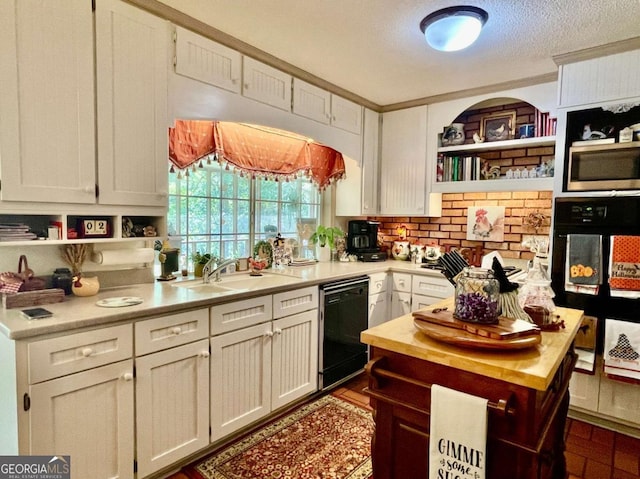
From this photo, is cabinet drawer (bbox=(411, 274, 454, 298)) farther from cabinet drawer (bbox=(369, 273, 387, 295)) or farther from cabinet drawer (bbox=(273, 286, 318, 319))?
cabinet drawer (bbox=(273, 286, 318, 319))

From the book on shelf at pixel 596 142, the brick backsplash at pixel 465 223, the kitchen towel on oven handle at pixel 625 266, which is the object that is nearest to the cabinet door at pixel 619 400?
the kitchen towel on oven handle at pixel 625 266

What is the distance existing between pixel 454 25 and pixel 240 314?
2043 mm

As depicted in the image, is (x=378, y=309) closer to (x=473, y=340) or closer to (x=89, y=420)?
(x=473, y=340)

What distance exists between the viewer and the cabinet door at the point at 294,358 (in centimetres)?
252

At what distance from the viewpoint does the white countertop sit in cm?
153

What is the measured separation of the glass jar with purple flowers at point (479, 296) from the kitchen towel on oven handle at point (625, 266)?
5.29 feet

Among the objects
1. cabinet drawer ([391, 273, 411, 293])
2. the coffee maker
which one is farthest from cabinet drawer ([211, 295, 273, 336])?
the coffee maker

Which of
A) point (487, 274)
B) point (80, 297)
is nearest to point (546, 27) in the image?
point (487, 274)

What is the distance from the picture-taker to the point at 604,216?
2477 millimetres

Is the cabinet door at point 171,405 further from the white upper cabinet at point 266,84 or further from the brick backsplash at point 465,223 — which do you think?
the brick backsplash at point 465,223

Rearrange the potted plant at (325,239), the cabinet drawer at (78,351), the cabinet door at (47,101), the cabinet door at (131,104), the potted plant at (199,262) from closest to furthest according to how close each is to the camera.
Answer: the cabinet drawer at (78,351), the cabinet door at (47,101), the cabinet door at (131,104), the potted plant at (199,262), the potted plant at (325,239)

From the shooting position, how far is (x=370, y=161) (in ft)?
12.7

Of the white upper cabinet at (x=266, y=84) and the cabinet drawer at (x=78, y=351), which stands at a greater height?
the white upper cabinet at (x=266, y=84)

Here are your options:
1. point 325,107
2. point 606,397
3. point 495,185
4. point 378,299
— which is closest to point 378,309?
point 378,299
